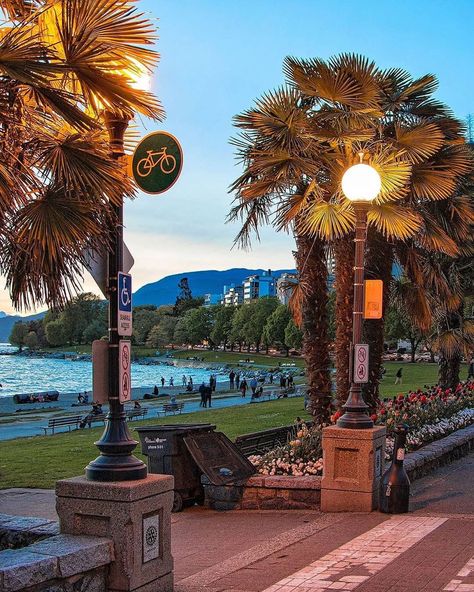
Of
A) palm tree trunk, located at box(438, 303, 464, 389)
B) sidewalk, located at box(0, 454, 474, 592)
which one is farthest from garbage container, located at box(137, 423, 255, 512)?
palm tree trunk, located at box(438, 303, 464, 389)

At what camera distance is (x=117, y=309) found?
5793 millimetres

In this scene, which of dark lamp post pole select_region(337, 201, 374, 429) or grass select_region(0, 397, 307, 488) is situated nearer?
dark lamp post pole select_region(337, 201, 374, 429)

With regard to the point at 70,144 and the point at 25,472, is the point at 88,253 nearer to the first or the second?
the point at 70,144

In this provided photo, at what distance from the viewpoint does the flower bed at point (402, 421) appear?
426 inches

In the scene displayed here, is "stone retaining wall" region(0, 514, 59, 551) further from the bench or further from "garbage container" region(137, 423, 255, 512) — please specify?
the bench

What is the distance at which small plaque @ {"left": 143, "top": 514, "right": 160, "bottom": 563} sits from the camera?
214 inches

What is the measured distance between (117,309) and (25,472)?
10.8 m

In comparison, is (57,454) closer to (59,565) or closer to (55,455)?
(55,455)

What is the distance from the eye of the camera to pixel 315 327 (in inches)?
574

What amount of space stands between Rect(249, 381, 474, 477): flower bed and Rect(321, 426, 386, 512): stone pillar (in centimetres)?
80

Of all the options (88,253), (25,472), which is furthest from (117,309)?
(25,472)

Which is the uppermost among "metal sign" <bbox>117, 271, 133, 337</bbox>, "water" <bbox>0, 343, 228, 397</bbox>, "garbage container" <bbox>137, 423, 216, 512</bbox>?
"metal sign" <bbox>117, 271, 133, 337</bbox>

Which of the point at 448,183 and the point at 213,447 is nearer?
the point at 213,447

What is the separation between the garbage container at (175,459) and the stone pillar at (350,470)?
2.04 meters
